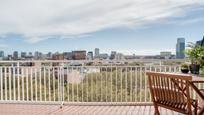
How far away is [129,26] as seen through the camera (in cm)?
1423

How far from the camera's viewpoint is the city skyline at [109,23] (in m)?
10.3

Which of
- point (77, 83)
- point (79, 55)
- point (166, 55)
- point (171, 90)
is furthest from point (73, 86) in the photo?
point (171, 90)

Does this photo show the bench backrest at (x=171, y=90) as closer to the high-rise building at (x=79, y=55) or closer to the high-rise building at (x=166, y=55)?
the high-rise building at (x=166, y=55)

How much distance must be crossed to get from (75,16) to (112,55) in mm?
3161

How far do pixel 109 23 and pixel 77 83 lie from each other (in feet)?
17.4

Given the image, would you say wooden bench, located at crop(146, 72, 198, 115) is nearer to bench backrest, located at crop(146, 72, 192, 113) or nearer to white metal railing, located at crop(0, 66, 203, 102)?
bench backrest, located at crop(146, 72, 192, 113)

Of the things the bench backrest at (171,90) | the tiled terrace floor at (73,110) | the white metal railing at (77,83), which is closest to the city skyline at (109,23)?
the white metal railing at (77,83)

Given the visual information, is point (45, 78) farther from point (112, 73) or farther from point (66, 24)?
point (66, 24)

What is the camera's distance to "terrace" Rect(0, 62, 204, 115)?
304 inches

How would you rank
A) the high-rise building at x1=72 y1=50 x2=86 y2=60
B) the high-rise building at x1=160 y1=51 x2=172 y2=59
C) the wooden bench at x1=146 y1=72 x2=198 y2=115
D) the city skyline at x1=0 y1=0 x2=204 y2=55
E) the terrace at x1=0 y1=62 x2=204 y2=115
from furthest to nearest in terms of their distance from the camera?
the city skyline at x1=0 y1=0 x2=204 y2=55
the high-rise building at x1=72 y1=50 x2=86 y2=60
the high-rise building at x1=160 y1=51 x2=172 y2=59
the terrace at x1=0 y1=62 x2=204 y2=115
the wooden bench at x1=146 y1=72 x2=198 y2=115

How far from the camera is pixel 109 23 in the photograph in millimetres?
12938

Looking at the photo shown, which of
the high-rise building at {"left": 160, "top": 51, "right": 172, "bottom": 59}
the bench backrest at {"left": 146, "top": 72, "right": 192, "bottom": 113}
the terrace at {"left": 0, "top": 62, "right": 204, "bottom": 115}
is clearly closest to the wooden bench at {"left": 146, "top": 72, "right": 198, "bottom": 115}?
the bench backrest at {"left": 146, "top": 72, "right": 192, "bottom": 113}

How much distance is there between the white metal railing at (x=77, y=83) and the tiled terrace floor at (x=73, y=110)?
0.48 meters

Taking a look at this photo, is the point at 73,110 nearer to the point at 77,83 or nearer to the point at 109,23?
the point at 77,83
